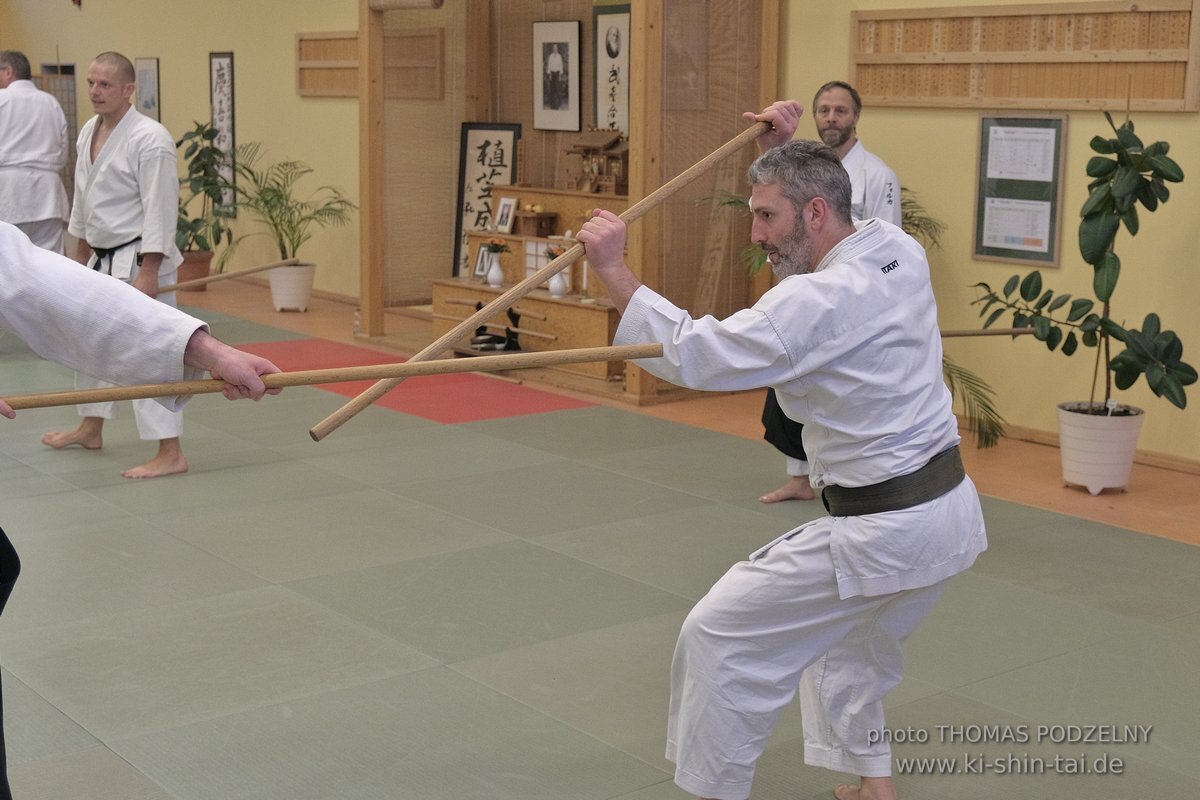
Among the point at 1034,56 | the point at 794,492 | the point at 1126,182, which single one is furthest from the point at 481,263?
the point at 1126,182

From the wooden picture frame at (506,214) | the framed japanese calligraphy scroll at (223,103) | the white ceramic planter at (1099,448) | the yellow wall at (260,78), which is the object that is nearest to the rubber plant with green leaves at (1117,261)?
the white ceramic planter at (1099,448)

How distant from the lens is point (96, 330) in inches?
79.2

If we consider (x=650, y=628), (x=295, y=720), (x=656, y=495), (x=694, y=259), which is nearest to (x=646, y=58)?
(x=694, y=259)

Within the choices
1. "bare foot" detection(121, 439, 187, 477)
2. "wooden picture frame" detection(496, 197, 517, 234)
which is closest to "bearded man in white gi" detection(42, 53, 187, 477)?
"bare foot" detection(121, 439, 187, 477)

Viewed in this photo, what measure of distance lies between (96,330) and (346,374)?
1.27 feet

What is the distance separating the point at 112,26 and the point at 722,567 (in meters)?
10.7

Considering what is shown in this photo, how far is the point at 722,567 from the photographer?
425 centimetres

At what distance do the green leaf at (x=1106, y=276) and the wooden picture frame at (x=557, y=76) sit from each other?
149 inches

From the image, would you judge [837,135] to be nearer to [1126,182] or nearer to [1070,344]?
[1126,182]

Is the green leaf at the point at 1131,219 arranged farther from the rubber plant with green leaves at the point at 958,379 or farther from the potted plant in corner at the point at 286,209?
the potted plant in corner at the point at 286,209

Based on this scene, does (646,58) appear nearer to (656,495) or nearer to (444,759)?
(656,495)

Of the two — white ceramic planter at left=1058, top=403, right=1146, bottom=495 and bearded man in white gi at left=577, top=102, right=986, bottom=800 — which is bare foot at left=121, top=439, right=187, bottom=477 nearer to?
bearded man in white gi at left=577, top=102, right=986, bottom=800

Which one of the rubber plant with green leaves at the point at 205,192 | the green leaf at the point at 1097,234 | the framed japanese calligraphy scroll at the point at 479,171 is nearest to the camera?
the green leaf at the point at 1097,234

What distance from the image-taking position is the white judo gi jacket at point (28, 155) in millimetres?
7258
